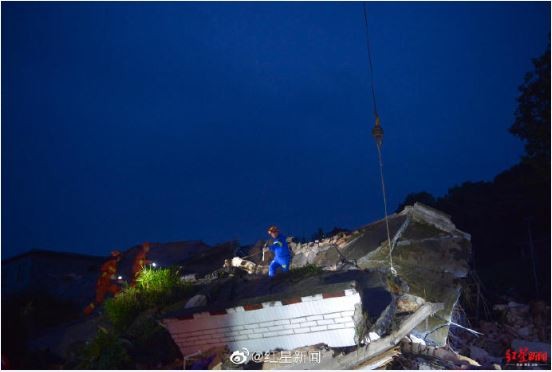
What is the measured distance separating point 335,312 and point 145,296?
4.55m

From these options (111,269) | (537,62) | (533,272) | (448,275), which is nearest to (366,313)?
(448,275)

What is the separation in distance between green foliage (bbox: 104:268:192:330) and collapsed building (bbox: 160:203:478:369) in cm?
175

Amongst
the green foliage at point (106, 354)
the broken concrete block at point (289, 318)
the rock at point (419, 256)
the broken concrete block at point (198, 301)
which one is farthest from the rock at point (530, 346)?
the green foliage at point (106, 354)

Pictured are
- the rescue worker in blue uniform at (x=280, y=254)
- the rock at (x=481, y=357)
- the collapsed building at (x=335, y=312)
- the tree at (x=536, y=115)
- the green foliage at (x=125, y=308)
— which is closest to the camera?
the collapsed building at (x=335, y=312)

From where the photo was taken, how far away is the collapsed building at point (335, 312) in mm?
4391

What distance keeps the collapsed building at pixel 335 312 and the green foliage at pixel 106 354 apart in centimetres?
100

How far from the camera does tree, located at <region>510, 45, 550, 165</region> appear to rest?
13797 millimetres

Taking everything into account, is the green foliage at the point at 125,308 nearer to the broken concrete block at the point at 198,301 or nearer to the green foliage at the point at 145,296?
the green foliage at the point at 145,296

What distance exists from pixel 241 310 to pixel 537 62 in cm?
1532

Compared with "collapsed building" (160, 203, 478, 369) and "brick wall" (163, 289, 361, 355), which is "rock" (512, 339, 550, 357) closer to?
"collapsed building" (160, 203, 478, 369)

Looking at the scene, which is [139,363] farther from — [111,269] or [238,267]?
[111,269]

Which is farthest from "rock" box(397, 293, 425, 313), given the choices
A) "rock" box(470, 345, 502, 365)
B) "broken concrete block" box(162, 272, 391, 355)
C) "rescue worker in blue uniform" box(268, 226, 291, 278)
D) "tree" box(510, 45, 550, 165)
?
"tree" box(510, 45, 550, 165)

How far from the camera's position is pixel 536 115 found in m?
14.3

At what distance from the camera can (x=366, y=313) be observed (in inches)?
174
